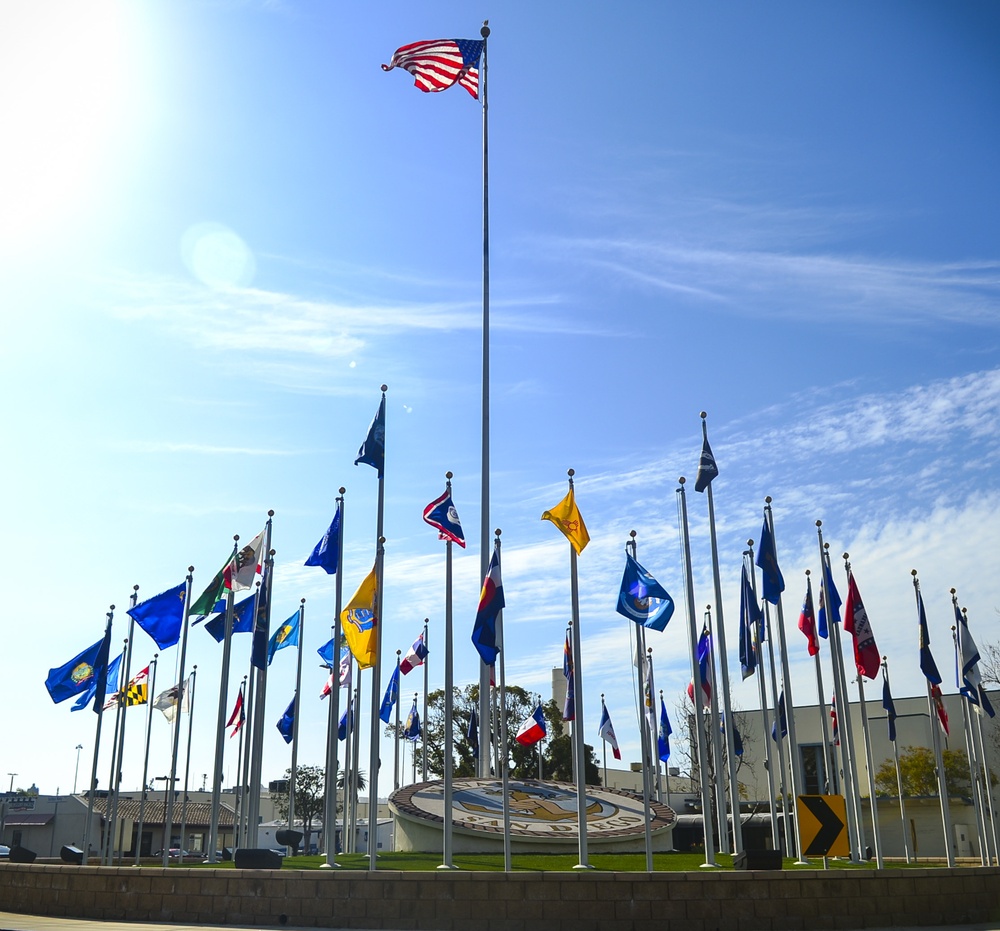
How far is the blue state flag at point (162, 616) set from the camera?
25.2 meters

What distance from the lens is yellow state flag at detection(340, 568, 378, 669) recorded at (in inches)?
838

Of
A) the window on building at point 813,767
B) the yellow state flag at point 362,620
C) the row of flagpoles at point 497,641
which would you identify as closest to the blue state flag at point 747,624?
the row of flagpoles at point 497,641

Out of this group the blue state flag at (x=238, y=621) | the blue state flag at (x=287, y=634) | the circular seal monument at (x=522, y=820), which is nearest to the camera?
the circular seal monument at (x=522, y=820)

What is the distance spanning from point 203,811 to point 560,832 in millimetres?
62907

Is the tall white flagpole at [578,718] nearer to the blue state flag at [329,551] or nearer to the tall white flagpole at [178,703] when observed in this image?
the blue state flag at [329,551]

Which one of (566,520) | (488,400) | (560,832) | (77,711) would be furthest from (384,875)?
(488,400)

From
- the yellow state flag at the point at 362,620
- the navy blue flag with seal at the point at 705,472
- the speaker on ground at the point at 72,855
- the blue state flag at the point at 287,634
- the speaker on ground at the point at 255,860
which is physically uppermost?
the navy blue flag with seal at the point at 705,472

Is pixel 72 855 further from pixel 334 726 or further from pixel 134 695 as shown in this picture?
pixel 334 726

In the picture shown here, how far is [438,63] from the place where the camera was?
2923 centimetres

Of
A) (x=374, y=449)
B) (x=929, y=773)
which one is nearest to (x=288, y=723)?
(x=374, y=449)

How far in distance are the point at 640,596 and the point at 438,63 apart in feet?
59.0

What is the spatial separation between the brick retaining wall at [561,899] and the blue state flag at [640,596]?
522 centimetres

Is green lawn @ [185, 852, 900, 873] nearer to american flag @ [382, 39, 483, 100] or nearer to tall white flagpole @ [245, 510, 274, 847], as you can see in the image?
tall white flagpole @ [245, 510, 274, 847]

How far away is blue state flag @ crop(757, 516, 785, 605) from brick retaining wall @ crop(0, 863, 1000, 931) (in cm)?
720
